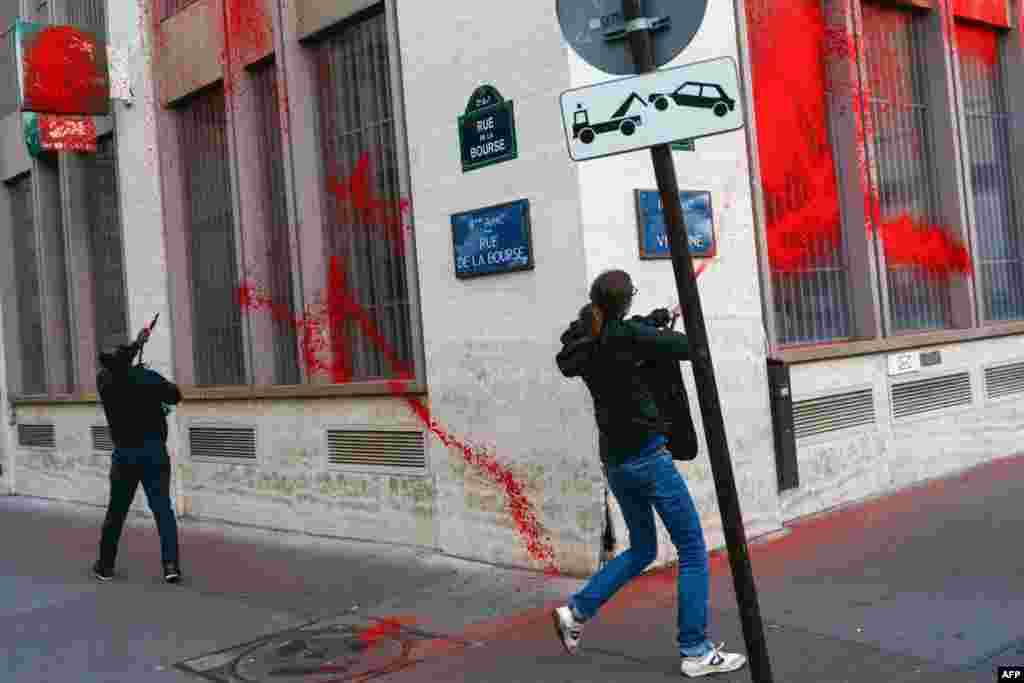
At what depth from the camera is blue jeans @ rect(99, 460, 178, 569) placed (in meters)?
8.12

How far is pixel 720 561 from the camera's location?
7.05 meters

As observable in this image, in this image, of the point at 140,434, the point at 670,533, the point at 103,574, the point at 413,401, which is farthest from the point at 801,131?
the point at 103,574

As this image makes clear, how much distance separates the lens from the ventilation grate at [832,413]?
818 centimetres

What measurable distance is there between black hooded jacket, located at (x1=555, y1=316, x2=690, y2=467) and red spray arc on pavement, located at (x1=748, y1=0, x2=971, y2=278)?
3.60m

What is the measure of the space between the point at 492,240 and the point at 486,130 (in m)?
0.74

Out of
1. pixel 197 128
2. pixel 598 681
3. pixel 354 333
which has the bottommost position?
pixel 598 681

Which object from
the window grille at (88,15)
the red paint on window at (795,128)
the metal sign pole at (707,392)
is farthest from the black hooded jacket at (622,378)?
the window grille at (88,15)

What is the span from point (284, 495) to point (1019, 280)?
7326 millimetres

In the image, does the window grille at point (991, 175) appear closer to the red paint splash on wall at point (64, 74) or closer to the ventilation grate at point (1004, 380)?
the ventilation grate at point (1004, 380)

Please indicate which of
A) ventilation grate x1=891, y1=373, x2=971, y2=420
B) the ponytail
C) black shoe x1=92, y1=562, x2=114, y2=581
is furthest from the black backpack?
black shoe x1=92, y1=562, x2=114, y2=581

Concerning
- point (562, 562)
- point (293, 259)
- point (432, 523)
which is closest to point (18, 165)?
point (293, 259)

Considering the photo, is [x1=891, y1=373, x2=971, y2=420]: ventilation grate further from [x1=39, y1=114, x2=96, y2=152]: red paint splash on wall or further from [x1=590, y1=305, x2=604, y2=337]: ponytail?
[x1=39, y1=114, x2=96, y2=152]: red paint splash on wall

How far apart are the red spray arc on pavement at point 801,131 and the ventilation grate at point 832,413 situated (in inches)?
41.5

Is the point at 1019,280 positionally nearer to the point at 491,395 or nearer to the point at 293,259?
the point at 491,395
